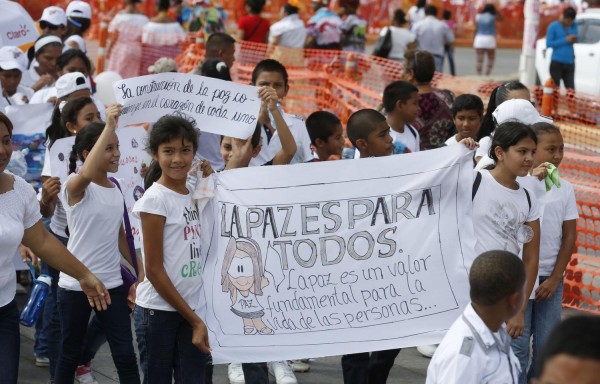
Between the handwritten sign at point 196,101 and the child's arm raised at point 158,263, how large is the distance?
1027 mm

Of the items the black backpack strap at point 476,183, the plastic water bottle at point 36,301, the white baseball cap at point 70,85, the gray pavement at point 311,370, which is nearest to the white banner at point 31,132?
the white baseball cap at point 70,85

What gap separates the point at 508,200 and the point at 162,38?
37.8 ft

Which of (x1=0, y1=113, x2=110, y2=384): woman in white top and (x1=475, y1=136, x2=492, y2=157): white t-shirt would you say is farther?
(x1=475, y1=136, x2=492, y2=157): white t-shirt

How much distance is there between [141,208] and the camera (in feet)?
18.0

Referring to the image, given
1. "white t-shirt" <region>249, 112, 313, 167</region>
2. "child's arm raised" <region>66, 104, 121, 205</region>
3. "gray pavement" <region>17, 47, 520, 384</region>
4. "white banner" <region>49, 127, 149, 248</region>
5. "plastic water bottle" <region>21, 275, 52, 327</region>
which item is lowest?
"gray pavement" <region>17, 47, 520, 384</region>

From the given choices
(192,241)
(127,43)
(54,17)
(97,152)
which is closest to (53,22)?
(54,17)

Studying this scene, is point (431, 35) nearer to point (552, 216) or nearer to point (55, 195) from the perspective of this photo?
point (552, 216)

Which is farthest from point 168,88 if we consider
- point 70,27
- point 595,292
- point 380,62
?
point 380,62

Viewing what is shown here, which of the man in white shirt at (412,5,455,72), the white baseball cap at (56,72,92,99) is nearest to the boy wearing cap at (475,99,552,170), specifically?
the white baseball cap at (56,72,92,99)

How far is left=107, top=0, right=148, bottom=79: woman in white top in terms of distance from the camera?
17.0 metres

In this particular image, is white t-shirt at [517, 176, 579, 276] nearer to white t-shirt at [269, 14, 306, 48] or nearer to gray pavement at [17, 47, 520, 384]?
gray pavement at [17, 47, 520, 384]

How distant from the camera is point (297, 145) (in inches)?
284

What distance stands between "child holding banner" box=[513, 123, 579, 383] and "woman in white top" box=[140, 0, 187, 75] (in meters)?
10.9

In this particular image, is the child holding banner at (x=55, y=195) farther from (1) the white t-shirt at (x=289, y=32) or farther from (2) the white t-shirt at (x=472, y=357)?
(1) the white t-shirt at (x=289, y=32)
